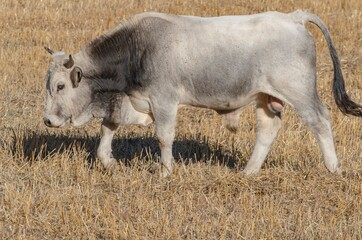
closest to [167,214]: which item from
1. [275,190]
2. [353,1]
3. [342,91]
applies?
[275,190]

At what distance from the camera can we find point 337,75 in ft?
27.0

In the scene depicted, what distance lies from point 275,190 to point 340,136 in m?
2.51

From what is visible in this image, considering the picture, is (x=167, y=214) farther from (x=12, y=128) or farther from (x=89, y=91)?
(x=12, y=128)

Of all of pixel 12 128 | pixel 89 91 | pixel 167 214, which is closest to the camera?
pixel 167 214

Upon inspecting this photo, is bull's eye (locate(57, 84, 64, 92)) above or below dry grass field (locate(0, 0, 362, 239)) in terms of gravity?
above

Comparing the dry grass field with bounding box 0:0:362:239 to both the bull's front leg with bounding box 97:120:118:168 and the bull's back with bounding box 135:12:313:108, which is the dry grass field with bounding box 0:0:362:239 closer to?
the bull's front leg with bounding box 97:120:118:168

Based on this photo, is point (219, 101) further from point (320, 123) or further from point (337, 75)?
point (337, 75)

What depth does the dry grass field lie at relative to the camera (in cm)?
662

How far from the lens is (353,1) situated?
1927 centimetres

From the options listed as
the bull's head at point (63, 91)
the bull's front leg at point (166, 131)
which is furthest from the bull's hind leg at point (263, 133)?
the bull's head at point (63, 91)

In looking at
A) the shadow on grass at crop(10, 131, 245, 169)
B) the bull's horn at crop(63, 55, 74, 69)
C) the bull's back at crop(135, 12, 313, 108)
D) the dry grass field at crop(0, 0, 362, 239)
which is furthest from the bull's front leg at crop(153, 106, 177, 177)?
the bull's horn at crop(63, 55, 74, 69)

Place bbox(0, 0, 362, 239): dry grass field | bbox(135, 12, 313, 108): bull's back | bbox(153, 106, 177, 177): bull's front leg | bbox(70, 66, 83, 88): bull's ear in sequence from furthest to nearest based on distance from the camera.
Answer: bbox(70, 66, 83, 88): bull's ear → bbox(153, 106, 177, 177): bull's front leg → bbox(135, 12, 313, 108): bull's back → bbox(0, 0, 362, 239): dry grass field

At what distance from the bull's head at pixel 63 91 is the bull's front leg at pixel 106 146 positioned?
426mm

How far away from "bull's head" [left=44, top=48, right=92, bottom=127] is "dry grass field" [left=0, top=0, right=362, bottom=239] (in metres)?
0.53
